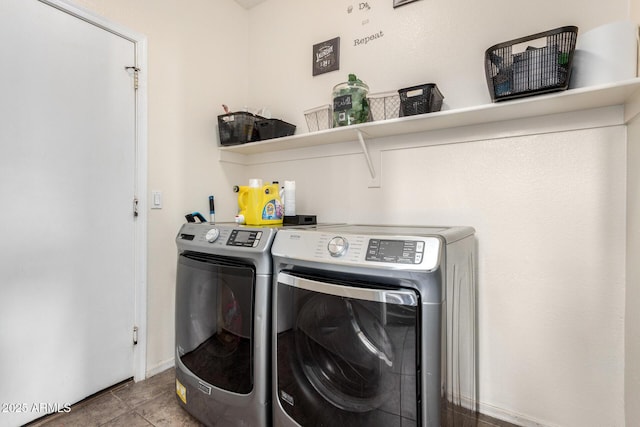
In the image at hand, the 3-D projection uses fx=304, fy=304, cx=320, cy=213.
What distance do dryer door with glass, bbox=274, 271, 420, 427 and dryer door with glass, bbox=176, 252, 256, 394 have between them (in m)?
0.18

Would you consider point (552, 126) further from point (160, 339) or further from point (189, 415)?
point (160, 339)

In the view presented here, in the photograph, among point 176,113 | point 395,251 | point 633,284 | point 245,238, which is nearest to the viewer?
point 395,251

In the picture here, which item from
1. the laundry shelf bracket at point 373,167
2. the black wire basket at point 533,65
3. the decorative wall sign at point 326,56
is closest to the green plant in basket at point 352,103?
the laundry shelf bracket at point 373,167

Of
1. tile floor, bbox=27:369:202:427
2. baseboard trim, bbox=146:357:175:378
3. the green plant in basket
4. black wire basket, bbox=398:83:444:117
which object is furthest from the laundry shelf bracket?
baseboard trim, bbox=146:357:175:378

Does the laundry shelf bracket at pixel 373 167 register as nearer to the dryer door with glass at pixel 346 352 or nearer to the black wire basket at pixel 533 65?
the black wire basket at pixel 533 65

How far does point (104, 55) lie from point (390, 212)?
1855 millimetres

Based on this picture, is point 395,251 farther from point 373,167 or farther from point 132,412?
point 132,412

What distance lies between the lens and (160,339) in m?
1.95

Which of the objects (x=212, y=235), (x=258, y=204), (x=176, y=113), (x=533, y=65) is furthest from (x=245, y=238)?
(x=533, y=65)

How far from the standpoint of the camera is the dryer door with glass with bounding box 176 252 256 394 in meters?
1.31

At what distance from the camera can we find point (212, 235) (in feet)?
4.75

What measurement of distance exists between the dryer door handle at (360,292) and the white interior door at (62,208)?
1.26 meters

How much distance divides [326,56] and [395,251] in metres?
1.67

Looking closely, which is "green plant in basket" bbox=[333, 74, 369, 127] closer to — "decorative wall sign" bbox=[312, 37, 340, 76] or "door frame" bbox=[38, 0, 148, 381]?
"decorative wall sign" bbox=[312, 37, 340, 76]
